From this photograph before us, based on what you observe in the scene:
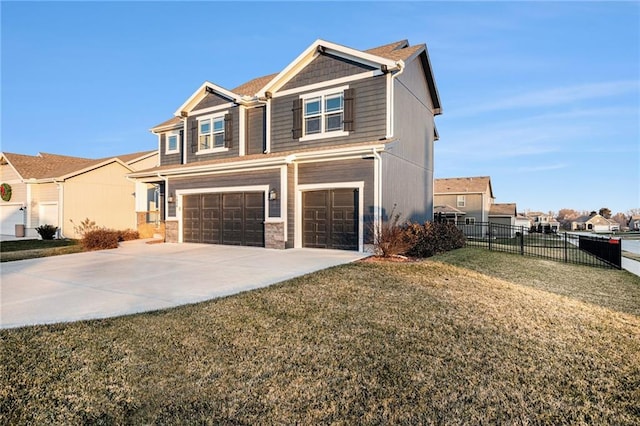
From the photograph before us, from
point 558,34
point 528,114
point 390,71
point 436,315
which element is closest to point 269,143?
point 390,71

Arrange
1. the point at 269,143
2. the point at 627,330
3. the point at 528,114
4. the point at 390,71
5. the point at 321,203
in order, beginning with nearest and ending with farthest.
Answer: the point at 627,330 < the point at 390,71 < the point at 321,203 < the point at 269,143 < the point at 528,114

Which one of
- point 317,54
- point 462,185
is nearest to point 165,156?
point 317,54

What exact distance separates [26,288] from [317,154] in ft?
29.3

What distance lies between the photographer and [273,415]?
2754 millimetres

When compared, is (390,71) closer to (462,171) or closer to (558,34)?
(558,34)

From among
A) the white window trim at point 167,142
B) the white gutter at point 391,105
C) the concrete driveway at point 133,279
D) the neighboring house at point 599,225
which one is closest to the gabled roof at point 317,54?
the white gutter at point 391,105

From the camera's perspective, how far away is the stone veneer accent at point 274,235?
12656 millimetres

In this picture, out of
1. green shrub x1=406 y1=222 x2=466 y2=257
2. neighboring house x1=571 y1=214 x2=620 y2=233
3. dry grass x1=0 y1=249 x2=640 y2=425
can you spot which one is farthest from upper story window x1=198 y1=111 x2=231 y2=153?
neighboring house x1=571 y1=214 x2=620 y2=233

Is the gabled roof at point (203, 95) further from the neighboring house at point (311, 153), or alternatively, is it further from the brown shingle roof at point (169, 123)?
the brown shingle roof at point (169, 123)

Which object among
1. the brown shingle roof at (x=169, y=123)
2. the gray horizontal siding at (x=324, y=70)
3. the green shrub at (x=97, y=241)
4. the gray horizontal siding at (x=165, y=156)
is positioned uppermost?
the gray horizontal siding at (x=324, y=70)

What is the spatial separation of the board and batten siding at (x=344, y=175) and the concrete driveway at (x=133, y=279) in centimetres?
135

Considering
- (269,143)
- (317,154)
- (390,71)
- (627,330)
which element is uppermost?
(390,71)

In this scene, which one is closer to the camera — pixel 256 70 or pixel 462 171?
pixel 256 70

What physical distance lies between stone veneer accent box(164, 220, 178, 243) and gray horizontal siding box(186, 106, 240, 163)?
333cm
